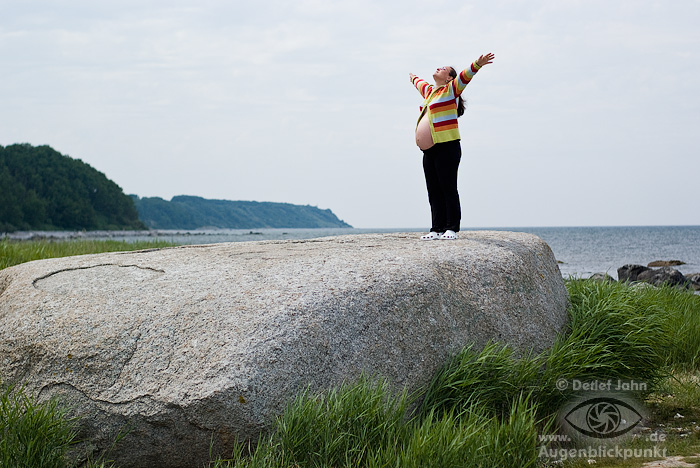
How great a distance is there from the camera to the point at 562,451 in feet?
12.6

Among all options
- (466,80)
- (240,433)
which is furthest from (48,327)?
(466,80)

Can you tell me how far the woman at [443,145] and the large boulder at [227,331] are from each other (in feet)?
3.62

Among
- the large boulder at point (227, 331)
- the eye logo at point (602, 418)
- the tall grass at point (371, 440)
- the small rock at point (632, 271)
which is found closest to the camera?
the tall grass at point (371, 440)

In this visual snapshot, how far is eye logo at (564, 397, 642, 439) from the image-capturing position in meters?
4.25

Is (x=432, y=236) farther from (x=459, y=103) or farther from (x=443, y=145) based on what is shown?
(x=459, y=103)

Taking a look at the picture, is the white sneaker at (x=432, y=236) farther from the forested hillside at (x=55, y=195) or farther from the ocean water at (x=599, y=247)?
the forested hillside at (x=55, y=195)

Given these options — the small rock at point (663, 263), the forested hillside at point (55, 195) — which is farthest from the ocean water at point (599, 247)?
the forested hillside at point (55, 195)

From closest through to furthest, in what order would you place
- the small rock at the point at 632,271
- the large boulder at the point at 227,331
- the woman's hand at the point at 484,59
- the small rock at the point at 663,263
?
the large boulder at the point at 227,331, the woman's hand at the point at 484,59, the small rock at the point at 632,271, the small rock at the point at 663,263

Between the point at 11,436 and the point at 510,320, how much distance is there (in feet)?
11.6

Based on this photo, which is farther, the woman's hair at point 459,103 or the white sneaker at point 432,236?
the woman's hair at point 459,103

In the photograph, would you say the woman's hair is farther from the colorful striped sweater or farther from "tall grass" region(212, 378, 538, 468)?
"tall grass" region(212, 378, 538, 468)

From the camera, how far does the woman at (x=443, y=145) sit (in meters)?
5.76

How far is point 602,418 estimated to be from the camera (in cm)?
438

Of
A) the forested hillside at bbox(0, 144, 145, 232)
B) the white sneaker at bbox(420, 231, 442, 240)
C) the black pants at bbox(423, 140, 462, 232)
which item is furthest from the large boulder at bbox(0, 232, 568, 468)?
the forested hillside at bbox(0, 144, 145, 232)
